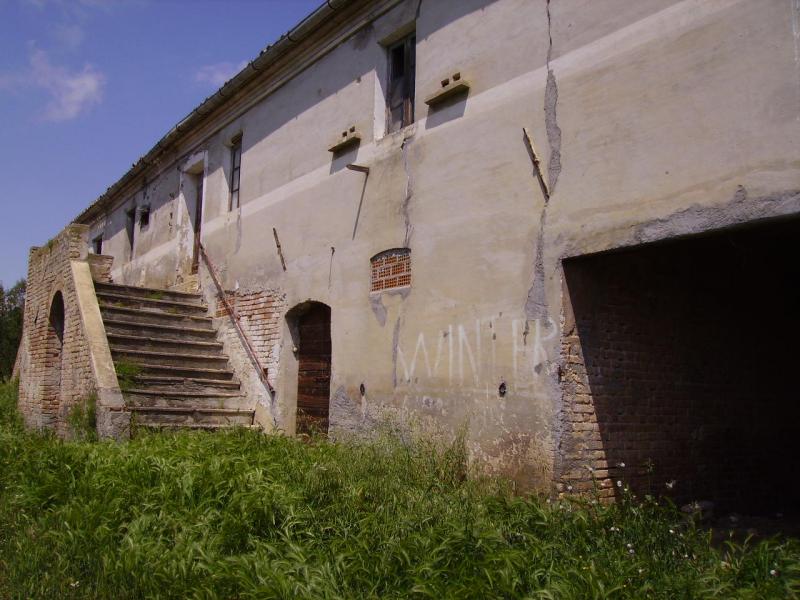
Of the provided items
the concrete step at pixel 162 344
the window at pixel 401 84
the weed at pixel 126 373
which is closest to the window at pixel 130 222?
the concrete step at pixel 162 344

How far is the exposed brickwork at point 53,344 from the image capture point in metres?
9.42

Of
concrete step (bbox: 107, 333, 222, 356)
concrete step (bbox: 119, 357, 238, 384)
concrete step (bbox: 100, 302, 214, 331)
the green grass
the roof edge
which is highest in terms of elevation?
the roof edge

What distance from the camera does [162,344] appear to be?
10.4 metres

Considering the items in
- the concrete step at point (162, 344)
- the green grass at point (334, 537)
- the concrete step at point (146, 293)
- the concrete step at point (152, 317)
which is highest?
the concrete step at point (146, 293)

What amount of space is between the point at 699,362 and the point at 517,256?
7.17 feet

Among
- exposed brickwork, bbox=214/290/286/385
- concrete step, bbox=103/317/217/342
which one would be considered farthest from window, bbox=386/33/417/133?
concrete step, bbox=103/317/217/342

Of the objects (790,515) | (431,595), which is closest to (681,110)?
(431,595)

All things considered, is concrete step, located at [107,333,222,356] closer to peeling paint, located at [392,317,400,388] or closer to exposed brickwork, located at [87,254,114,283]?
exposed brickwork, located at [87,254,114,283]

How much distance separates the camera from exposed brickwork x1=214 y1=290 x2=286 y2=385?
981 centimetres

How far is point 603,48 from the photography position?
5.70 m

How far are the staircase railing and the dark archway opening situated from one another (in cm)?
540

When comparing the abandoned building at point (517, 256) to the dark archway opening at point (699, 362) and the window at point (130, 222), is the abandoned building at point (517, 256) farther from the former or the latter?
the window at point (130, 222)

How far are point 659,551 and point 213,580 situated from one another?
274 cm

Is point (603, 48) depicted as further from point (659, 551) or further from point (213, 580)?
point (213, 580)
